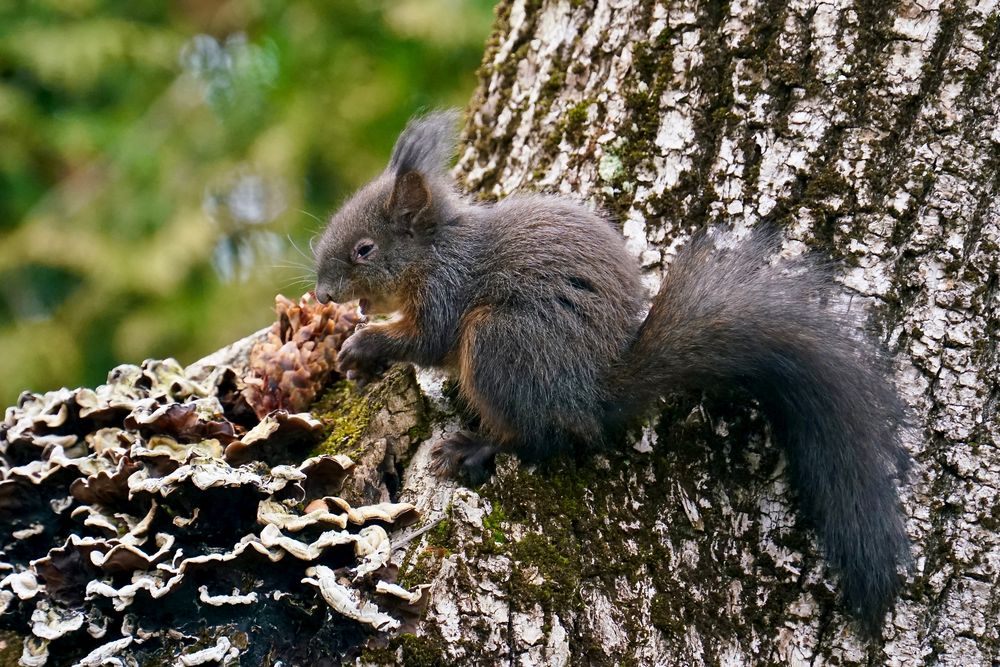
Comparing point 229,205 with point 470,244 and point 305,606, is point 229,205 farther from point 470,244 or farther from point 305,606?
point 305,606

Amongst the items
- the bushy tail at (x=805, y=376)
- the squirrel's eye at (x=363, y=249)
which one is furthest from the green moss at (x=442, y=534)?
the squirrel's eye at (x=363, y=249)

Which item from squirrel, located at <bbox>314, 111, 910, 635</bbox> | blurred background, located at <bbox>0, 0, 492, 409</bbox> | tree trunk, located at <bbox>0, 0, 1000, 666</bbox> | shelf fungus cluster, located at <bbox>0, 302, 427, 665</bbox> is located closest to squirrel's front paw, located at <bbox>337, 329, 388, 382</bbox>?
squirrel, located at <bbox>314, 111, 910, 635</bbox>

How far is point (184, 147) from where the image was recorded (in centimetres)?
568

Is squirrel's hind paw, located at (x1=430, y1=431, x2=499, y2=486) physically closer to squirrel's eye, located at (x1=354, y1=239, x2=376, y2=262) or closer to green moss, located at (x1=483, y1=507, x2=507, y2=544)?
green moss, located at (x1=483, y1=507, x2=507, y2=544)

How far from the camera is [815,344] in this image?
2.06 meters

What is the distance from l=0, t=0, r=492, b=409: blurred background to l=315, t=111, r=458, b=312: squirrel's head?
2057mm

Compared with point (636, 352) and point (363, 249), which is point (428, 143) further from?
point (636, 352)

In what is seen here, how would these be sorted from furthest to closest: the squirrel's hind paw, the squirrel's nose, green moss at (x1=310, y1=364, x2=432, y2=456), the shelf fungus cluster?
the squirrel's nose → green moss at (x1=310, y1=364, x2=432, y2=456) → the squirrel's hind paw → the shelf fungus cluster

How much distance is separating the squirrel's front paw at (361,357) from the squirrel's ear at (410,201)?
418 millimetres

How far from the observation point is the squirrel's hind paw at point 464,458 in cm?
214

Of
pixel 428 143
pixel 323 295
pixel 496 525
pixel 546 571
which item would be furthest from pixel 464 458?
pixel 428 143

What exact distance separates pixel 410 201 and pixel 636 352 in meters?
0.89

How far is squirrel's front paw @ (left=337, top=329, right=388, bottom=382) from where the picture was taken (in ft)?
8.24

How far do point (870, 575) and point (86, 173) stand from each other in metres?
5.86
